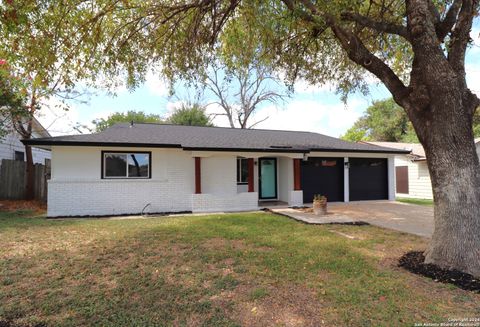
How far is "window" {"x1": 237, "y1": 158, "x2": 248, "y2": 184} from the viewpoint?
13320 mm

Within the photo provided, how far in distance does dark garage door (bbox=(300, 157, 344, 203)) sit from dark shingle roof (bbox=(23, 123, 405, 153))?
862 millimetres

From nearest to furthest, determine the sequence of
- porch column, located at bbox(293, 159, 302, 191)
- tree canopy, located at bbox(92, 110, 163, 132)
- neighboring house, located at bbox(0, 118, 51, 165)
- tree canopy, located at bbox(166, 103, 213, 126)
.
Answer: porch column, located at bbox(293, 159, 302, 191), neighboring house, located at bbox(0, 118, 51, 165), tree canopy, located at bbox(166, 103, 213, 126), tree canopy, located at bbox(92, 110, 163, 132)

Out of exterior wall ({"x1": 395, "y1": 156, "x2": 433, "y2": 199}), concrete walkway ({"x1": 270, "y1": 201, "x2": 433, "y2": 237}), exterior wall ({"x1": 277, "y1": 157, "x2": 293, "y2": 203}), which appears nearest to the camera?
concrete walkway ({"x1": 270, "y1": 201, "x2": 433, "y2": 237})

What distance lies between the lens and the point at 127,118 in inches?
1491

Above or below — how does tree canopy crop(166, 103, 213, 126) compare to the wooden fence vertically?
above

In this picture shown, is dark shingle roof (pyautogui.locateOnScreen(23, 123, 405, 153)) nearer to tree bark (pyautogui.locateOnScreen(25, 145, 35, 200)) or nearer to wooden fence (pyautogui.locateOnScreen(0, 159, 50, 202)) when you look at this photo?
wooden fence (pyautogui.locateOnScreen(0, 159, 50, 202))

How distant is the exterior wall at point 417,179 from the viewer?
17.1 m

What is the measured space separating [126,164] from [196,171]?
2647 mm

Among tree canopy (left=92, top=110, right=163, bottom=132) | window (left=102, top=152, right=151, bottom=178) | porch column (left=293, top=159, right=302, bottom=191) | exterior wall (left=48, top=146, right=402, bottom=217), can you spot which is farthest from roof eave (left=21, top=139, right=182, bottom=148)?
tree canopy (left=92, top=110, right=163, bottom=132)

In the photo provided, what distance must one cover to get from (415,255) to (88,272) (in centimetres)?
579

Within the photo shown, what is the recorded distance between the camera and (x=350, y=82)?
8.87 meters

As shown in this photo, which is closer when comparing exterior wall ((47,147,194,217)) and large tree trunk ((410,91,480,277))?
large tree trunk ((410,91,480,277))

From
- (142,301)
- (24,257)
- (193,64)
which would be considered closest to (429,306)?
(142,301)

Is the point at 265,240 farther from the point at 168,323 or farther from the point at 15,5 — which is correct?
the point at 15,5
